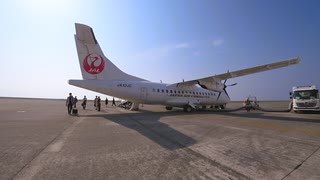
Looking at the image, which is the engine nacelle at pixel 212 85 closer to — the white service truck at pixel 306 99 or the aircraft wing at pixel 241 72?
the aircraft wing at pixel 241 72

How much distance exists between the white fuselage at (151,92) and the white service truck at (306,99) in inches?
334

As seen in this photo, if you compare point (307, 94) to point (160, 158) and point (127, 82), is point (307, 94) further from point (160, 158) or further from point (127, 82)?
point (160, 158)

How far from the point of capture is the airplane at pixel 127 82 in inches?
744

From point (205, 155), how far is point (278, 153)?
1906mm

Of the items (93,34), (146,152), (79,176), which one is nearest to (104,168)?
(79,176)

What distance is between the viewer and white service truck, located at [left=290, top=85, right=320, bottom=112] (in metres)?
23.4

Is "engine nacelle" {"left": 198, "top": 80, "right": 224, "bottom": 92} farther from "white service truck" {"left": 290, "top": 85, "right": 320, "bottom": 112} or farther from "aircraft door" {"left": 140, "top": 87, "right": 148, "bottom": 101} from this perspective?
"white service truck" {"left": 290, "top": 85, "right": 320, "bottom": 112}

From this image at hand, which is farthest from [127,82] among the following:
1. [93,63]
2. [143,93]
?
[93,63]

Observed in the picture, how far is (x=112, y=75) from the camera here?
20562mm

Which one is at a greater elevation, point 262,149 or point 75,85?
point 75,85

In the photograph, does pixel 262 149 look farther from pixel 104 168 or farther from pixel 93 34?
pixel 93 34

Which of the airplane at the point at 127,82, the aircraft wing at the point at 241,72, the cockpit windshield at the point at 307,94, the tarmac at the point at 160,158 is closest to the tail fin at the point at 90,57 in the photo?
the airplane at the point at 127,82

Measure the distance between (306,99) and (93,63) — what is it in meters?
20.1

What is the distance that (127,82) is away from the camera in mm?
21156
